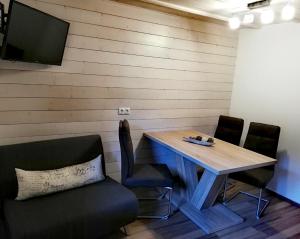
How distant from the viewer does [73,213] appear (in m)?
1.92

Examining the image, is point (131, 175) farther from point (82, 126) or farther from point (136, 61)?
point (136, 61)

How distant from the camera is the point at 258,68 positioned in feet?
11.5

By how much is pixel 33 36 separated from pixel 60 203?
1.36 metres

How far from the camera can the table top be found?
2217 mm

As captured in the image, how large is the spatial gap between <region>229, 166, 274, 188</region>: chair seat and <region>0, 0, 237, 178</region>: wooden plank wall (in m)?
1.02

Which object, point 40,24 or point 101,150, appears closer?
point 40,24

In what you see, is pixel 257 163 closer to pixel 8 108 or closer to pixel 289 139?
pixel 289 139

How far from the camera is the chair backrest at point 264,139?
2984 millimetres

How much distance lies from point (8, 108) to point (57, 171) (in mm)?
739

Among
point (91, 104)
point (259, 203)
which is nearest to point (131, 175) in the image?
point (91, 104)

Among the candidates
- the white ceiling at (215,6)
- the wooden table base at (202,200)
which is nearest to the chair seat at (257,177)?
the wooden table base at (202,200)

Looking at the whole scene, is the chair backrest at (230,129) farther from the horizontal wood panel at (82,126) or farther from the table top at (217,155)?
the table top at (217,155)

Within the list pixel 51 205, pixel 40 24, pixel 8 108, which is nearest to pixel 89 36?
pixel 40 24

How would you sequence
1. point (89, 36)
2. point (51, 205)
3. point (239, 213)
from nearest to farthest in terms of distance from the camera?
1. point (51, 205)
2. point (89, 36)
3. point (239, 213)
